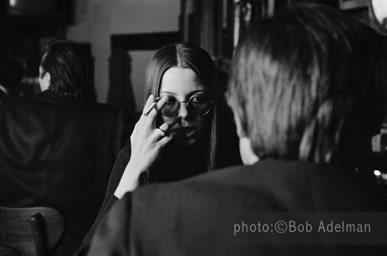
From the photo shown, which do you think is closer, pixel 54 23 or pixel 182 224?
pixel 182 224

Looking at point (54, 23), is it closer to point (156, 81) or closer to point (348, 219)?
point (156, 81)

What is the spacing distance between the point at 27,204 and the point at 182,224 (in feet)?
5.80

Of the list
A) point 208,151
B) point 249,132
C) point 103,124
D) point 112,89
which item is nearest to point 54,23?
point 112,89

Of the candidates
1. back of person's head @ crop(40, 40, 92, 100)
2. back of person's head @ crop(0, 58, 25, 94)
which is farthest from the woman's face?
back of person's head @ crop(0, 58, 25, 94)

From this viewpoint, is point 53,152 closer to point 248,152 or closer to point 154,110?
point 154,110

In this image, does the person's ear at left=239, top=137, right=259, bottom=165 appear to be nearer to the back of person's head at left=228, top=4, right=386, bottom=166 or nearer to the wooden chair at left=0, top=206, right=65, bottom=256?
the back of person's head at left=228, top=4, right=386, bottom=166

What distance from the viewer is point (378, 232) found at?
84 centimetres

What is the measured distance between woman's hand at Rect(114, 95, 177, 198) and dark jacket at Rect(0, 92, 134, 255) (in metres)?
0.97

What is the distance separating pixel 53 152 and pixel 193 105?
102cm

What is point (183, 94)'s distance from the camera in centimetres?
161

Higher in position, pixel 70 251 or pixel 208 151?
pixel 208 151

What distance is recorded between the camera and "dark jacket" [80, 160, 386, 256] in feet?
2.56

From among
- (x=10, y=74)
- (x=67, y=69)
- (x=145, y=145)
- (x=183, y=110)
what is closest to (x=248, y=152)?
(x=145, y=145)

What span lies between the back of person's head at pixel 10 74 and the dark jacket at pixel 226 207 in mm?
2889
